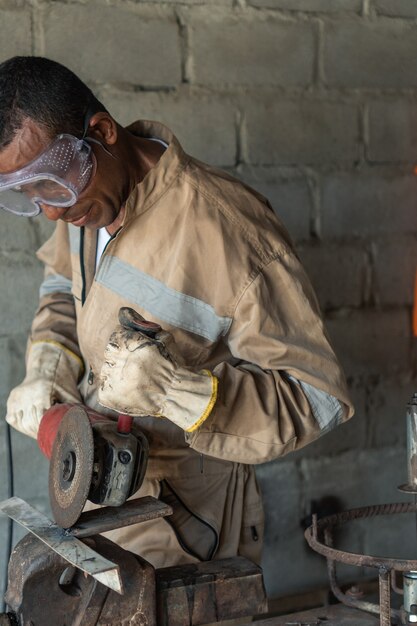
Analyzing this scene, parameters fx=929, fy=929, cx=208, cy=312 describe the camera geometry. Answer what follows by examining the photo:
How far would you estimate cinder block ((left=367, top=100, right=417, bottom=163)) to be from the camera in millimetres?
3311

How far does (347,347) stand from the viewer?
3.34 metres

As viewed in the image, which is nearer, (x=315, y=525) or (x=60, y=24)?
(x=315, y=525)

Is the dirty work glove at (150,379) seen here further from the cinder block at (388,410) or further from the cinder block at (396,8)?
the cinder block at (396,8)

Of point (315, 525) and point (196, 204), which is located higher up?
point (196, 204)

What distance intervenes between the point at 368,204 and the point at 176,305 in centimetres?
135

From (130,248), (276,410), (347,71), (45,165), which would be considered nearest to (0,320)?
(130,248)

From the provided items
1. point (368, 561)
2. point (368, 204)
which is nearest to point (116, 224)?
point (368, 561)

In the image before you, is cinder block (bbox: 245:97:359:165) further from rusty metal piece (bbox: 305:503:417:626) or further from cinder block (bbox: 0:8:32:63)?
rusty metal piece (bbox: 305:503:417:626)

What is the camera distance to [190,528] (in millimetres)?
2348

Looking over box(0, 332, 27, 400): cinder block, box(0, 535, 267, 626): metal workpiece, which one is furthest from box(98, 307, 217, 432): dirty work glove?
box(0, 332, 27, 400): cinder block

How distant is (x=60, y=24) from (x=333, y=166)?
105cm

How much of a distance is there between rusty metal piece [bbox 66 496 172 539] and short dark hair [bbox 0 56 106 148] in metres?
0.83

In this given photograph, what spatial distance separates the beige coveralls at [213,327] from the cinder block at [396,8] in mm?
1286

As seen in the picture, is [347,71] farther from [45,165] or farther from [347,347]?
[45,165]
